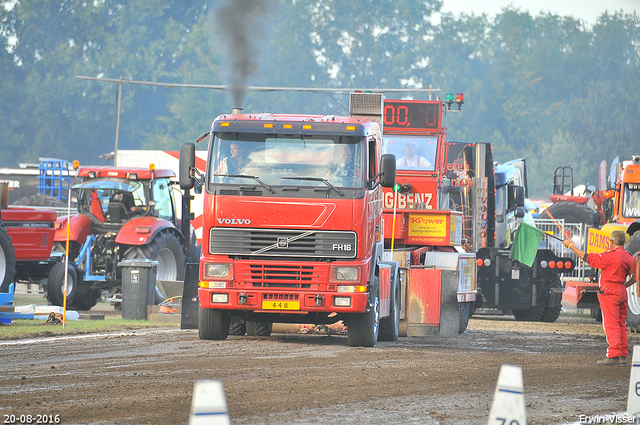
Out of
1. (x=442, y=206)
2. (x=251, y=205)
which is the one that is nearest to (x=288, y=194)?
Result: (x=251, y=205)

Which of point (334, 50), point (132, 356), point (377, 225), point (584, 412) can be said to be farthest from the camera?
point (334, 50)

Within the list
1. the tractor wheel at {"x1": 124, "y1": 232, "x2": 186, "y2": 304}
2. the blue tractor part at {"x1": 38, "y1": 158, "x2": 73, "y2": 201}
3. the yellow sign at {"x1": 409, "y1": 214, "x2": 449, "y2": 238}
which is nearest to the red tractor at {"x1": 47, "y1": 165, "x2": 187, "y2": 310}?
the tractor wheel at {"x1": 124, "y1": 232, "x2": 186, "y2": 304}

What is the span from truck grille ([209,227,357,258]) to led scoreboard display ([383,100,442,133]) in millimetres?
7227

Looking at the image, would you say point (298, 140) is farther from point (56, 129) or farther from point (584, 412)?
point (56, 129)

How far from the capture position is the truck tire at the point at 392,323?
14680 mm

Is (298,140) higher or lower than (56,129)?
lower

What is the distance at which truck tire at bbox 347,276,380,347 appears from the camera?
1294 cm

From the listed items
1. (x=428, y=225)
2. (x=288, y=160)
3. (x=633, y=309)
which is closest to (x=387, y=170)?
(x=288, y=160)

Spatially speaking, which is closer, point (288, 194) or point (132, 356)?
point (132, 356)

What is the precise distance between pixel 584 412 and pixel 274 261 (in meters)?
5.19

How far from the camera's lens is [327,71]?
7306 cm

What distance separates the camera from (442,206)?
1934 cm

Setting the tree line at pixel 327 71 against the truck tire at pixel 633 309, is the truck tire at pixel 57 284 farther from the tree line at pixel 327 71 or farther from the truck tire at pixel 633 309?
the tree line at pixel 327 71

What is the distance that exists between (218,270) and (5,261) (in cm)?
497
